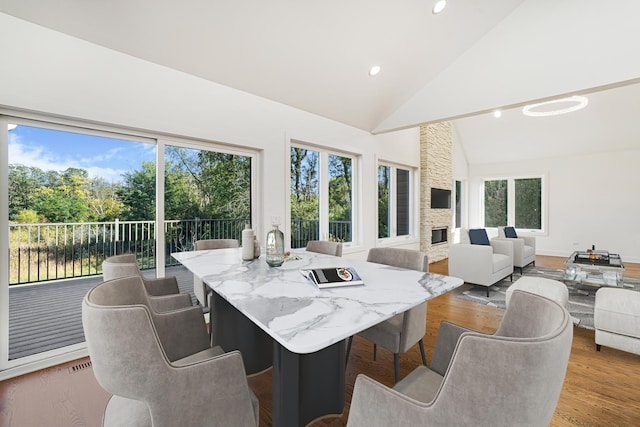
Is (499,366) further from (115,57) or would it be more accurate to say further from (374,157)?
(374,157)

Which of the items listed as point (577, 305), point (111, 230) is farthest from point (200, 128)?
point (577, 305)

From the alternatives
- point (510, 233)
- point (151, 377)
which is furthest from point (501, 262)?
point (151, 377)

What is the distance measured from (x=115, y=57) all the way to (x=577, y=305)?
5.45 meters

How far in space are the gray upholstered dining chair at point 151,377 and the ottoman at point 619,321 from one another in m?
2.92

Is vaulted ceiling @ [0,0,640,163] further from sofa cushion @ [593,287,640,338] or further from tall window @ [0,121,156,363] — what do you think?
sofa cushion @ [593,287,640,338]

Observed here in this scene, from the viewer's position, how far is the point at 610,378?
204 cm

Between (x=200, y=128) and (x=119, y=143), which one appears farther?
(x=200, y=128)

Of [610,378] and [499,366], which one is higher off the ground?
[499,366]

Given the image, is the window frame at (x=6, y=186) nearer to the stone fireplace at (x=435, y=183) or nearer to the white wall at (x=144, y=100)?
the white wall at (x=144, y=100)

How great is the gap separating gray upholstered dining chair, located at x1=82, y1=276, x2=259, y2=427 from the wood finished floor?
0.86 meters

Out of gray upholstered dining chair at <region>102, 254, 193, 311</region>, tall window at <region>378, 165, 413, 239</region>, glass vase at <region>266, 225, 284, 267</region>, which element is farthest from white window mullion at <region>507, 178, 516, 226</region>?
gray upholstered dining chair at <region>102, 254, 193, 311</region>

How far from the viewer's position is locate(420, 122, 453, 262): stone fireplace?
6090 mm

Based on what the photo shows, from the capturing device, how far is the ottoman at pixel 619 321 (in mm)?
2260

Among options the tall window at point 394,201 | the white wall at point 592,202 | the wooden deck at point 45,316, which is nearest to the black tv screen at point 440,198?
the tall window at point 394,201
